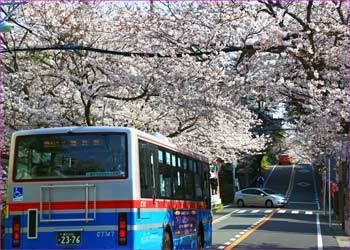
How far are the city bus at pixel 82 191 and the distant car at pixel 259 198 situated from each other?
35967 mm

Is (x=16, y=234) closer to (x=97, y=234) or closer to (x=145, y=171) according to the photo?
(x=97, y=234)

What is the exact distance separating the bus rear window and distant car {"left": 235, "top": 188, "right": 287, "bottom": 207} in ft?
122

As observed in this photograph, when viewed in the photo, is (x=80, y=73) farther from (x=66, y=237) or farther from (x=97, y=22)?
(x=66, y=237)

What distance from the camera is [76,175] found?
1051 centimetres

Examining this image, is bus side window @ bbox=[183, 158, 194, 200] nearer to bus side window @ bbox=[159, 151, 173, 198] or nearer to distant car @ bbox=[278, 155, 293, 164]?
bus side window @ bbox=[159, 151, 173, 198]

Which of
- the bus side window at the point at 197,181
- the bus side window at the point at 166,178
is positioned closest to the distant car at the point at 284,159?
the bus side window at the point at 197,181

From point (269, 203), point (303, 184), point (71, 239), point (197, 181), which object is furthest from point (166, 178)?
point (303, 184)

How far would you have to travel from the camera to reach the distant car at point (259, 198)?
46.3 metres

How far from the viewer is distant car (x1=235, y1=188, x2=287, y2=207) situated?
46344mm

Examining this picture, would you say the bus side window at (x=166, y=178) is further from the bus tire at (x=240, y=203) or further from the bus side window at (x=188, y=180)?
the bus tire at (x=240, y=203)

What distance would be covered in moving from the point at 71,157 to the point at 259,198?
125 feet

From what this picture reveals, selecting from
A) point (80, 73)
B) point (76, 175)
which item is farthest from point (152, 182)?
point (80, 73)

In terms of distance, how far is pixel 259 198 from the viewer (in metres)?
47.5

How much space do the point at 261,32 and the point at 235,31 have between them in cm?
74
